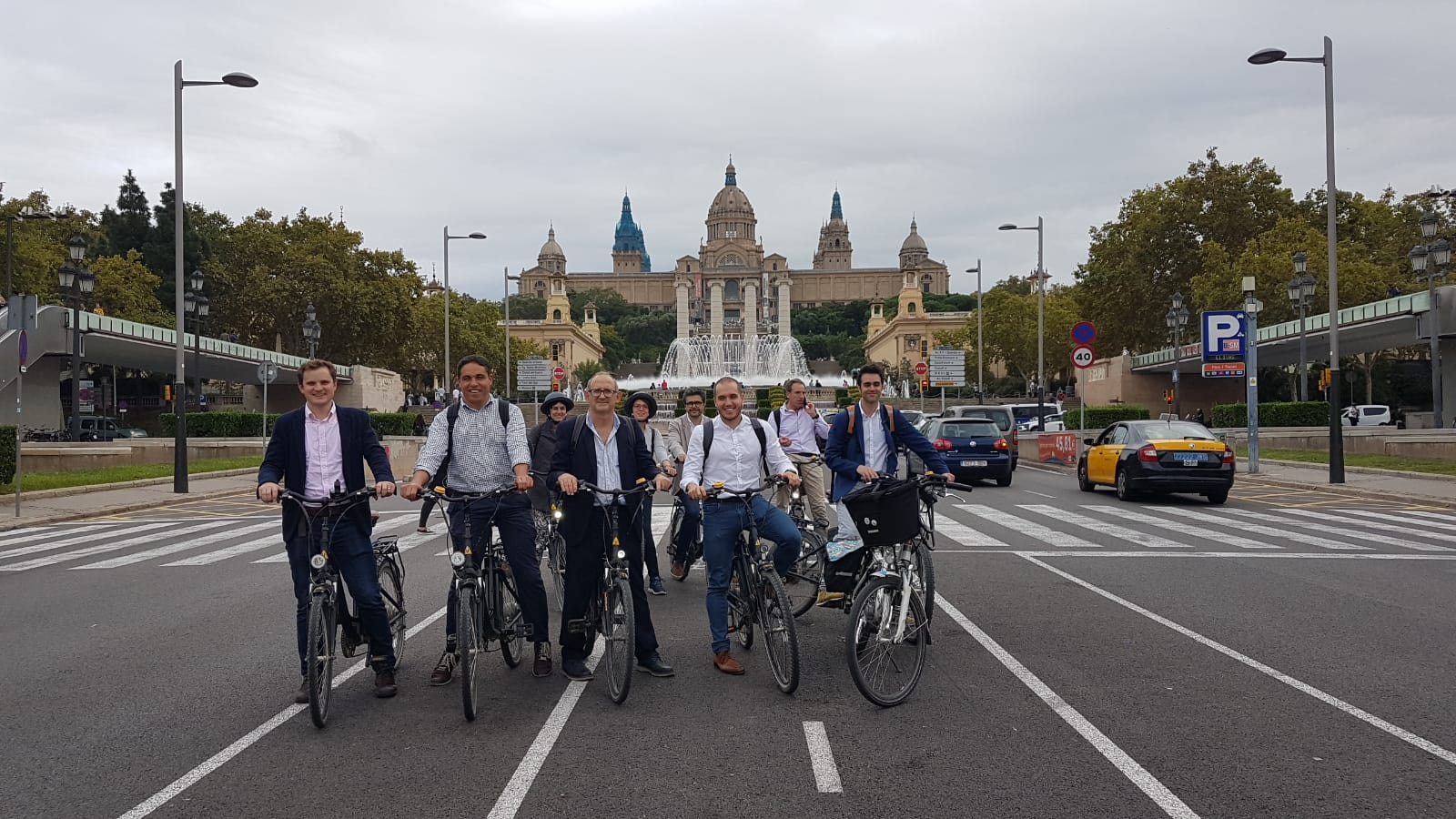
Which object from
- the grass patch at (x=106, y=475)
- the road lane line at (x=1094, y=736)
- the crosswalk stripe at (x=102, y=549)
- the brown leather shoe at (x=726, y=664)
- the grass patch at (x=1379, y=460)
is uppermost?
the grass patch at (x=106, y=475)

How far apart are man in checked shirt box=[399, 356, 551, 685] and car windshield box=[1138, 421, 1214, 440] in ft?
47.1

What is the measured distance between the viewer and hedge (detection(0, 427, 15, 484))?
19250 millimetres

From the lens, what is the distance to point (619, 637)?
20.3 ft

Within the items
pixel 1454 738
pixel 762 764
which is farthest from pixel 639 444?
pixel 1454 738

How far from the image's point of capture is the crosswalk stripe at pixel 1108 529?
42.2 feet

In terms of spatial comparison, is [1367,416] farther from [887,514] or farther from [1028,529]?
[887,514]

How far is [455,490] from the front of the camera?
6.42 metres

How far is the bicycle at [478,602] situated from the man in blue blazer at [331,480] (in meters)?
0.44

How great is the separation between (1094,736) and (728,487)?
94.7 inches

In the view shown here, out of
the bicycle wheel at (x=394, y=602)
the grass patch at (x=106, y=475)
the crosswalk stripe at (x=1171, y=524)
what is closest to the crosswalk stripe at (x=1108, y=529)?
the crosswalk stripe at (x=1171, y=524)

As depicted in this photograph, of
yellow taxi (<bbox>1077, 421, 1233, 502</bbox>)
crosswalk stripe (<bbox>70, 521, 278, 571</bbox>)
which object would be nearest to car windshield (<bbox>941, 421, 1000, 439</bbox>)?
yellow taxi (<bbox>1077, 421, 1233, 502</bbox>)

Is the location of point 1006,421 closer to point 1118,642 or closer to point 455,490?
point 1118,642

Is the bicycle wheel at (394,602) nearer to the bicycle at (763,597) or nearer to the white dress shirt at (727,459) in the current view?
the white dress shirt at (727,459)

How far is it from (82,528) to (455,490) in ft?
41.2
